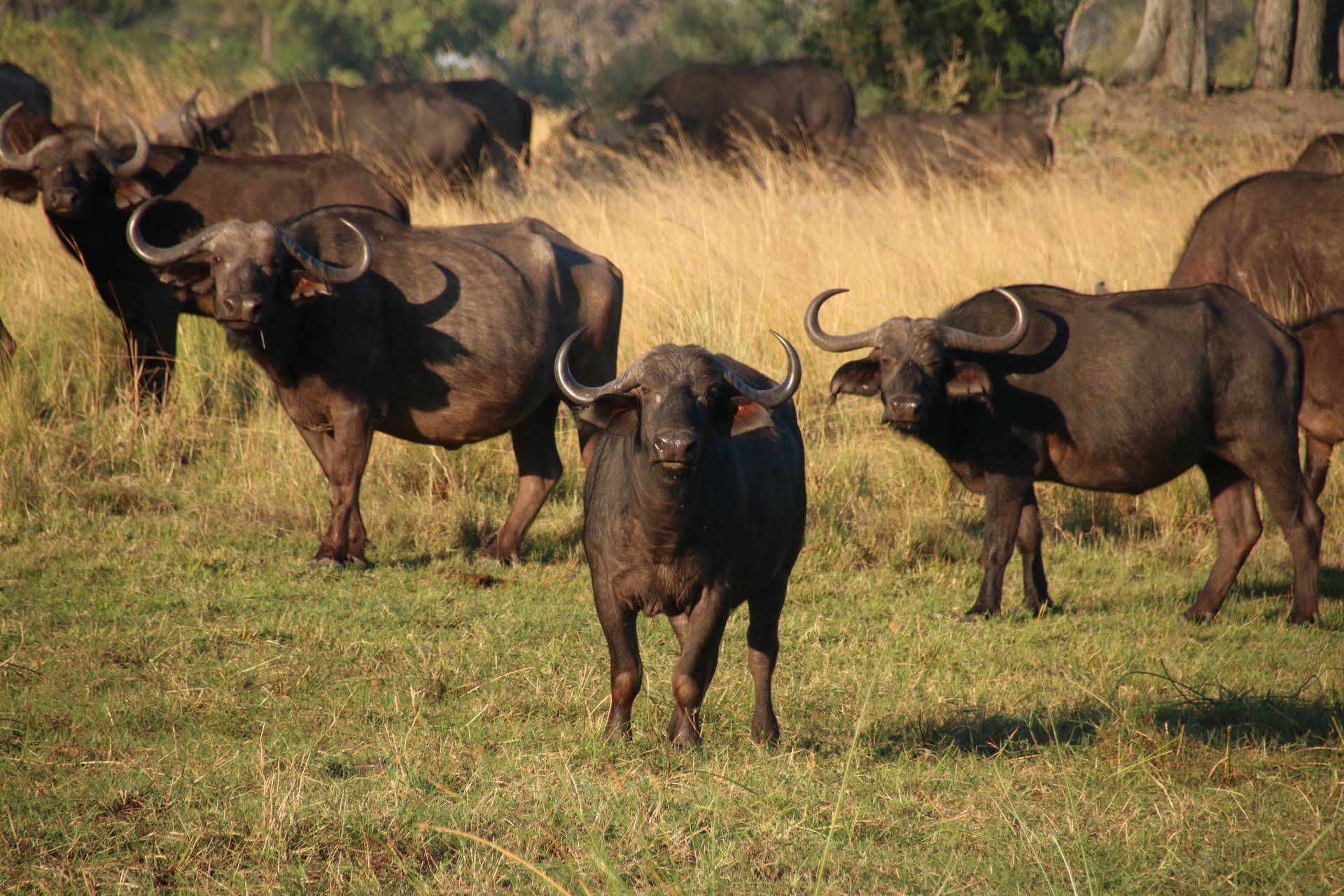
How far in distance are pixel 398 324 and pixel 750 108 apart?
16325 mm

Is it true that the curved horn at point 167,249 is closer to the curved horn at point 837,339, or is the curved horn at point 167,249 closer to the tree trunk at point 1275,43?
the curved horn at point 837,339

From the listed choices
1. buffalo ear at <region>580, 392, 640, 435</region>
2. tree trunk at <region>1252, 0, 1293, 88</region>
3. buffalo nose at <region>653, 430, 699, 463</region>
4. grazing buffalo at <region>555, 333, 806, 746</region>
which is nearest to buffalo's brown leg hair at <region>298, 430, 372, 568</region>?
grazing buffalo at <region>555, 333, 806, 746</region>

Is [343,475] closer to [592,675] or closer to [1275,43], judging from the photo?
[592,675]

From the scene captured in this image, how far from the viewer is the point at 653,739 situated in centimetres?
479

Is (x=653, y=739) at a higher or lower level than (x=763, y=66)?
lower

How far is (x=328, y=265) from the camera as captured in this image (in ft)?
22.7

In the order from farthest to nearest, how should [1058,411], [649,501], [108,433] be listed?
[108,433] → [1058,411] → [649,501]

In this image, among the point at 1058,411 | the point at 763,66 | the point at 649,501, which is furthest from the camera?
the point at 763,66

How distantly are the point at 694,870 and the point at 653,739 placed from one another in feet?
3.41

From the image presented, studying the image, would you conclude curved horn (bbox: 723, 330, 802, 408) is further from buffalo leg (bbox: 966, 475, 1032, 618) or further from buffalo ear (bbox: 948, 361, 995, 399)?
buffalo leg (bbox: 966, 475, 1032, 618)

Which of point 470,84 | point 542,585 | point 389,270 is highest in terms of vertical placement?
point 470,84

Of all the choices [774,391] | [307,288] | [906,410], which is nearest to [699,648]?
[774,391]

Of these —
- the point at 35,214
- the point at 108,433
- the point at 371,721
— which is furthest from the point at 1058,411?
the point at 35,214

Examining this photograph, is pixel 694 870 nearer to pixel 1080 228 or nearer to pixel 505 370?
pixel 505 370
